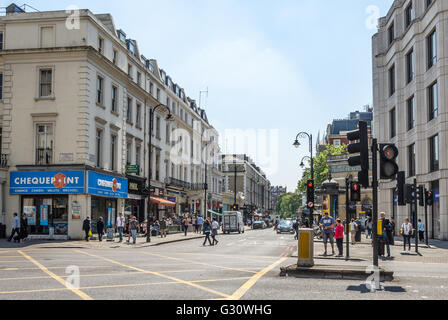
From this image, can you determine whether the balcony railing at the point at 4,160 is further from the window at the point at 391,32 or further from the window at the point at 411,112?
the window at the point at 391,32

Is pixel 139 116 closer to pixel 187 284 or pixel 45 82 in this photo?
pixel 45 82

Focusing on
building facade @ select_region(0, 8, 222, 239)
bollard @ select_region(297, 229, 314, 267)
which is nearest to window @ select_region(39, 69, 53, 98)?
building facade @ select_region(0, 8, 222, 239)

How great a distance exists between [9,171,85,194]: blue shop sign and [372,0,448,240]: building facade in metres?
23.4

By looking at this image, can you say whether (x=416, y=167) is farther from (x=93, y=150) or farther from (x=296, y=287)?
(x=296, y=287)

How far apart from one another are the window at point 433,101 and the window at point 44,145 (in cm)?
2586

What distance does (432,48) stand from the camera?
117 ft

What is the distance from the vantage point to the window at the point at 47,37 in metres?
33.4

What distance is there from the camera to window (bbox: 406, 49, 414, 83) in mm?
39906

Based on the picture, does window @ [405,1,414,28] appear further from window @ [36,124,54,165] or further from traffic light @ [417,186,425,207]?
window @ [36,124,54,165]

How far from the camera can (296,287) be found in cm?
1107

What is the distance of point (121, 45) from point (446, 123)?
24.0 m

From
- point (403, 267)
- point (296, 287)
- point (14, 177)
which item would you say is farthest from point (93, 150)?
point (296, 287)

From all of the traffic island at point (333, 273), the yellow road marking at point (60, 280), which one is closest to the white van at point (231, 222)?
the yellow road marking at point (60, 280)

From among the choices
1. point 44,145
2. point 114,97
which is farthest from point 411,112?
point 44,145
